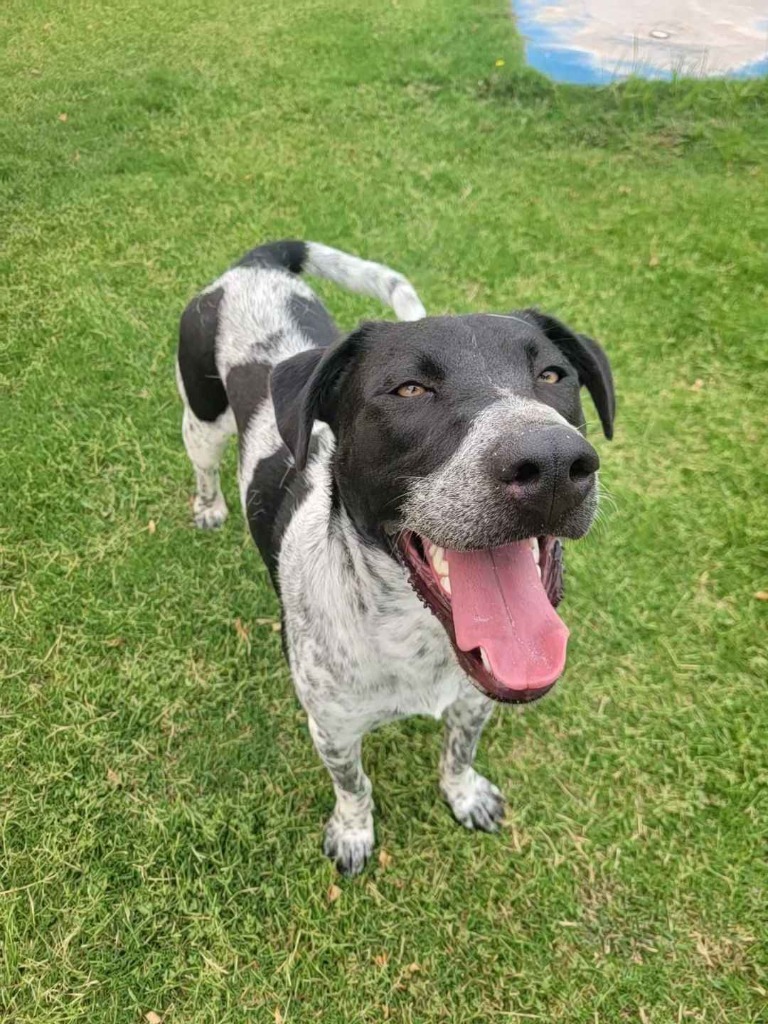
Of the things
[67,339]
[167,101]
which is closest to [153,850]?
[67,339]

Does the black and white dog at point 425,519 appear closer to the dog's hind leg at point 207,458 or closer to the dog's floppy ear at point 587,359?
the dog's floppy ear at point 587,359

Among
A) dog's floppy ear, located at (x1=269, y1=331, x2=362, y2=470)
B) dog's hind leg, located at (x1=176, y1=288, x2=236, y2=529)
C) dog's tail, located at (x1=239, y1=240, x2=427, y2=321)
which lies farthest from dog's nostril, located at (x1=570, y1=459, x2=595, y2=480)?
dog's hind leg, located at (x1=176, y1=288, x2=236, y2=529)

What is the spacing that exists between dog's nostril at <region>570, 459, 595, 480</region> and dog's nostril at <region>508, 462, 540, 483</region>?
0.07 meters

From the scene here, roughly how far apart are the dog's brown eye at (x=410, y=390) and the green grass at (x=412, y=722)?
6.17 ft

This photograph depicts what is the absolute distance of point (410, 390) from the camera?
1.90m

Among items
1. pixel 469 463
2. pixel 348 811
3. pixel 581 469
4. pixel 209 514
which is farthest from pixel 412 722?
pixel 581 469

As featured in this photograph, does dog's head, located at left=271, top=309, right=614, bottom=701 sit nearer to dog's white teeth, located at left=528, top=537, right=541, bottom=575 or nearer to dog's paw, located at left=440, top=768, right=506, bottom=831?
dog's white teeth, located at left=528, top=537, right=541, bottom=575

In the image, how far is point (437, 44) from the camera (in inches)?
328

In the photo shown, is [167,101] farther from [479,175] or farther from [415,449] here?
[415,449]

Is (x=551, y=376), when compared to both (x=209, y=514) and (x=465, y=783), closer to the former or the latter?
(x=465, y=783)

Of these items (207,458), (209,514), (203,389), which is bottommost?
(209,514)

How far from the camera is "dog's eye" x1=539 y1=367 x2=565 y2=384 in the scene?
2000mm

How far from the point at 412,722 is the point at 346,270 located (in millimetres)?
2141

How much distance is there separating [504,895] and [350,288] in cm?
276
